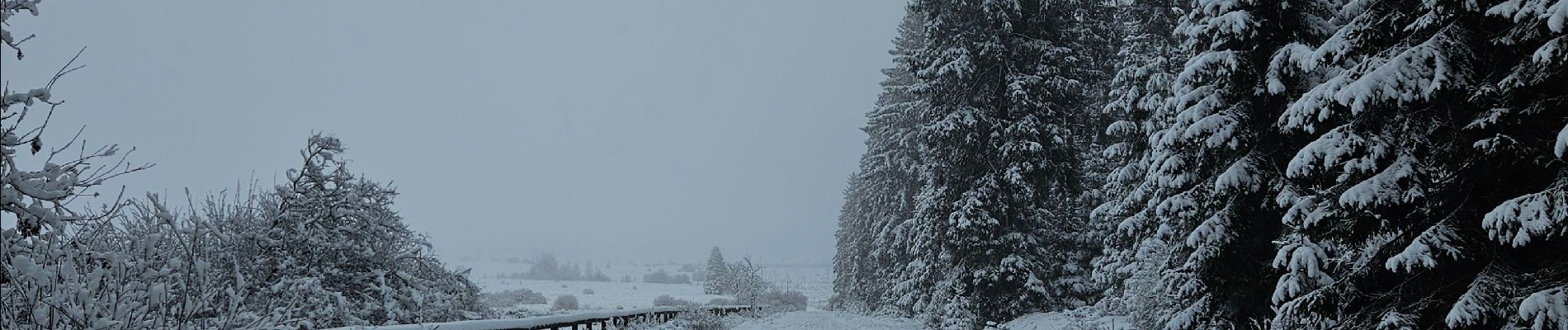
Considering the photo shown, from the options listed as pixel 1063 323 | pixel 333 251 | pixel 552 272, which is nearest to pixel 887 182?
pixel 1063 323

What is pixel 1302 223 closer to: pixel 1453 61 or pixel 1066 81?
pixel 1453 61

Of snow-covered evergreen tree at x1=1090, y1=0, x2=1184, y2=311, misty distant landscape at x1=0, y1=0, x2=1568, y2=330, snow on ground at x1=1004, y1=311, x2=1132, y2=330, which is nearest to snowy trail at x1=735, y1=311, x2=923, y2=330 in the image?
misty distant landscape at x1=0, y1=0, x2=1568, y2=330

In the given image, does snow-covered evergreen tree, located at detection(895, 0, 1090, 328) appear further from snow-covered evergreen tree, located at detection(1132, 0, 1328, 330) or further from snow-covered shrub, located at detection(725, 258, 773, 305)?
snow-covered shrub, located at detection(725, 258, 773, 305)

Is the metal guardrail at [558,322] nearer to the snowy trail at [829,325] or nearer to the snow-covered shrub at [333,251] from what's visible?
the snow-covered shrub at [333,251]

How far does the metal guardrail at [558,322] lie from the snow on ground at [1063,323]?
807 centimetres

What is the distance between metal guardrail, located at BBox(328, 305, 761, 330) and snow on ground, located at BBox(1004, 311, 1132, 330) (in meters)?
8.07

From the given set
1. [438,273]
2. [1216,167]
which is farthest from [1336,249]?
[438,273]

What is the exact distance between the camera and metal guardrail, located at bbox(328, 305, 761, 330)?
7864mm

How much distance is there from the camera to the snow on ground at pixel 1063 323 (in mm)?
14803

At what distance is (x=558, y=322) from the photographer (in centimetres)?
1145

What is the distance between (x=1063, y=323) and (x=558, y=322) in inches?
389

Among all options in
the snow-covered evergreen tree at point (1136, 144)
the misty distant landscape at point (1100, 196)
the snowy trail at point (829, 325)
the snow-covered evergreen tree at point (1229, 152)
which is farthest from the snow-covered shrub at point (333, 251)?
the snow-covered evergreen tree at point (1136, 144)

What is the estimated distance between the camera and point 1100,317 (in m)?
16.5

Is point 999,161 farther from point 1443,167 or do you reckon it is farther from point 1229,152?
point 1443,167
